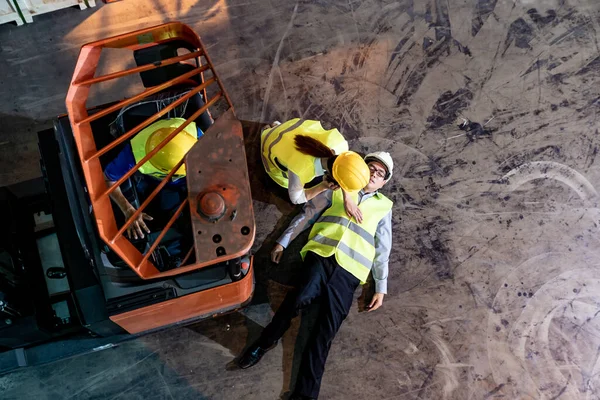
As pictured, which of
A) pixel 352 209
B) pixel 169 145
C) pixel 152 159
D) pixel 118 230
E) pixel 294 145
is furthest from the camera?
pixel 352 209

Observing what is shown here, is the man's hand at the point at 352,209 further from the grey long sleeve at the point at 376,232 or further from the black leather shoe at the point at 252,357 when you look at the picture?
the black leather shoe at the point at 252,357


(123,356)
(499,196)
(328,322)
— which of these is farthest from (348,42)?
(123,356)

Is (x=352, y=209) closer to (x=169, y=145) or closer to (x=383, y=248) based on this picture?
(x=383, y=248)

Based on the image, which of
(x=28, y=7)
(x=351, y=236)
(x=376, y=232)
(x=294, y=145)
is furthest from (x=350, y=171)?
(x=28, y=7)

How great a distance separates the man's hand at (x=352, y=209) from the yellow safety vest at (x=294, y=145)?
323mm

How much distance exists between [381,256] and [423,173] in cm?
90

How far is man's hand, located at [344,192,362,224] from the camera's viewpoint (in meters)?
3.33

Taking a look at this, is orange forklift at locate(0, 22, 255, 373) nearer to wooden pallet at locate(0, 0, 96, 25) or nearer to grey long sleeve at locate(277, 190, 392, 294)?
grey long sleeve at locate(277, 190, 392, 294)

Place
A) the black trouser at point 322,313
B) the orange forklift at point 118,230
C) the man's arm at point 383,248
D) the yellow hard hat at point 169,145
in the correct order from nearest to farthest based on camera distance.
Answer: the orange forklift at point 118,230 → the yellow hard hat at point 169,145 → the black trouser at point 322,313 → the man's arm at point 383,248

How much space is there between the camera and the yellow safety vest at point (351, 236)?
3428 millimetres

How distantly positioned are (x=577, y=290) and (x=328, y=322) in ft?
7.08

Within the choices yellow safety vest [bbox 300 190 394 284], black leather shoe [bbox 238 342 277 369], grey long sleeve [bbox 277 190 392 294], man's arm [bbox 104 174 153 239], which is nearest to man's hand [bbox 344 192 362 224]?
yellow safety vest [bbox 300 190 394 284]

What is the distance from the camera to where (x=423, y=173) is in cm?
396

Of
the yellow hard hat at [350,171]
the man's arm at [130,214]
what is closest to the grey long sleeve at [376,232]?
the yellow hard hat at [350,171]
